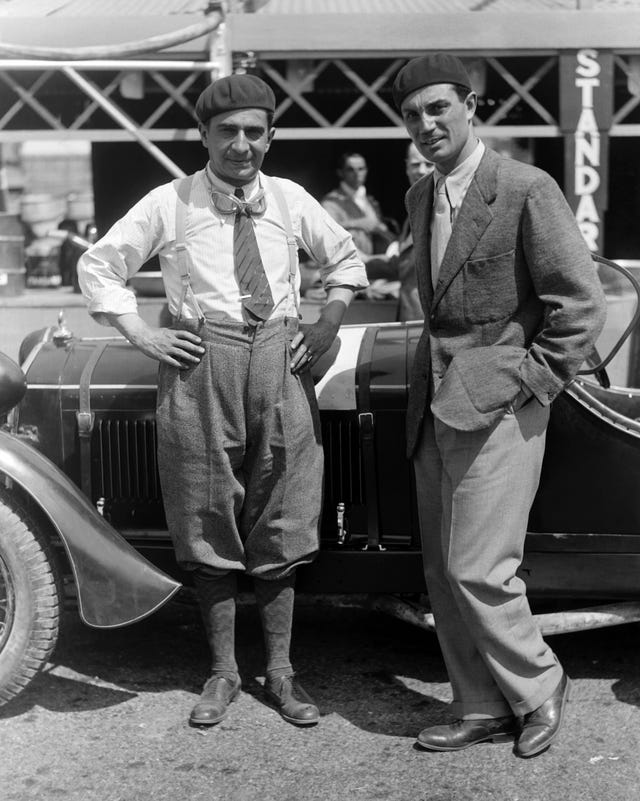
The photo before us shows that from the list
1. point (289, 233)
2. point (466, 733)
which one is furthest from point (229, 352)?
point (466, 733)

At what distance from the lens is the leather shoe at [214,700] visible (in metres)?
3.16

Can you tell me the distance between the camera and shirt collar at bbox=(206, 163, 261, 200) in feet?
10.4

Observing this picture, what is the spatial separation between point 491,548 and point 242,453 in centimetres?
79

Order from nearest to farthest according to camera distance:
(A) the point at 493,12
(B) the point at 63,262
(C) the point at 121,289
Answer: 1. (C) the point at 121,289
2. (A) the point at 493,12
3. (B) the point at 63,262

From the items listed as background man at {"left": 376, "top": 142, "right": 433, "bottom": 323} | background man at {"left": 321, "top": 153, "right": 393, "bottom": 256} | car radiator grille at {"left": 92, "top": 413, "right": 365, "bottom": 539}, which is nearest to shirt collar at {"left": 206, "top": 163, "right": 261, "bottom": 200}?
car radiator grille at {"left": 92, "top": 413, "right": 365, "bottom": 539}

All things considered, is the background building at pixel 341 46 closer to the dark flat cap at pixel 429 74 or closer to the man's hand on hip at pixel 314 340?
the man's hand on hip at pixel 314 340

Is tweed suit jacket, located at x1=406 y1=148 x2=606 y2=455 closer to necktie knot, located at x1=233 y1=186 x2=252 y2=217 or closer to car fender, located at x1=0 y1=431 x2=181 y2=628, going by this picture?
necktie knot, located at x1=233 y1=186 x2=252 y2=217

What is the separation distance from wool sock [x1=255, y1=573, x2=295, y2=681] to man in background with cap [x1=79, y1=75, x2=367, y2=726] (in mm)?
16

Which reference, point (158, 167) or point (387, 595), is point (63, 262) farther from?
point (387, 595)

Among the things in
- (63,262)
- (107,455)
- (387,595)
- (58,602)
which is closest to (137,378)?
(107,455)

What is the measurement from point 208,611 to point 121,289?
101 centimetres

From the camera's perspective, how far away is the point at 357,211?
922 centimetres

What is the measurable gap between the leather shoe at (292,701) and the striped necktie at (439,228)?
4.28ft

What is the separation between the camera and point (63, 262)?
12422 millimetres
